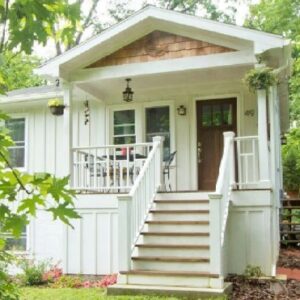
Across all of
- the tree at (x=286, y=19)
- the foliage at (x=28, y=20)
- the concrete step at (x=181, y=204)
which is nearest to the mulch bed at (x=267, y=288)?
the concrete step at (x=181, y=204)

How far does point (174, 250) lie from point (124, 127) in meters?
4.24

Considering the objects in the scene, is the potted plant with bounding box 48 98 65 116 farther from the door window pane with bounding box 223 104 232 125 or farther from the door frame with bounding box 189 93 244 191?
the door window pane with bounding box 223 104 232 125

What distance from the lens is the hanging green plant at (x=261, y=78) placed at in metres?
7.76

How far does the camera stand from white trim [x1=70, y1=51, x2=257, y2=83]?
812 cm

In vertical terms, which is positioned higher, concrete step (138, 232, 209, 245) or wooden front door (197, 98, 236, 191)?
wooden front door (197, 98, 236, 191)

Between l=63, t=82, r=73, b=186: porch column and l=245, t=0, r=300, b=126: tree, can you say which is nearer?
l=63, t=82, r=73, b=186: porch column

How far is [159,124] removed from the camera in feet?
35.0

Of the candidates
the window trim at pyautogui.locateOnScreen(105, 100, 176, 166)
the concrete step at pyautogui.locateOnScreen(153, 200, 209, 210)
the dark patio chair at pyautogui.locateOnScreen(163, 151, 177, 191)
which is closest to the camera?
the concrete step at pyautogui.locateOnScreen(153, 200, 209, 210)

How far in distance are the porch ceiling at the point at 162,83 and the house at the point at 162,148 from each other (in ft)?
0.08

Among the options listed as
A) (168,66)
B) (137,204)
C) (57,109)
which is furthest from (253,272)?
(57,109)

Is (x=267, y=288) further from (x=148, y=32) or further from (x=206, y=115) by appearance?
(x=148, y=32)

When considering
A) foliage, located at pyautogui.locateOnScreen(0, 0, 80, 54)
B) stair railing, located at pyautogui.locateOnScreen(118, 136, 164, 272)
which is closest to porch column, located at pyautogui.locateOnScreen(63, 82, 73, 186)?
stair railing, located at pyautogui.locateOnScreen(118, 136, 164, 272)

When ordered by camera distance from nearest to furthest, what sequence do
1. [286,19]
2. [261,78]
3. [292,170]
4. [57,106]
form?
[261,78], [57,106], [292,170], [286,19]

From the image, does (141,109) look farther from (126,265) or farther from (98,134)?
(126,265)
